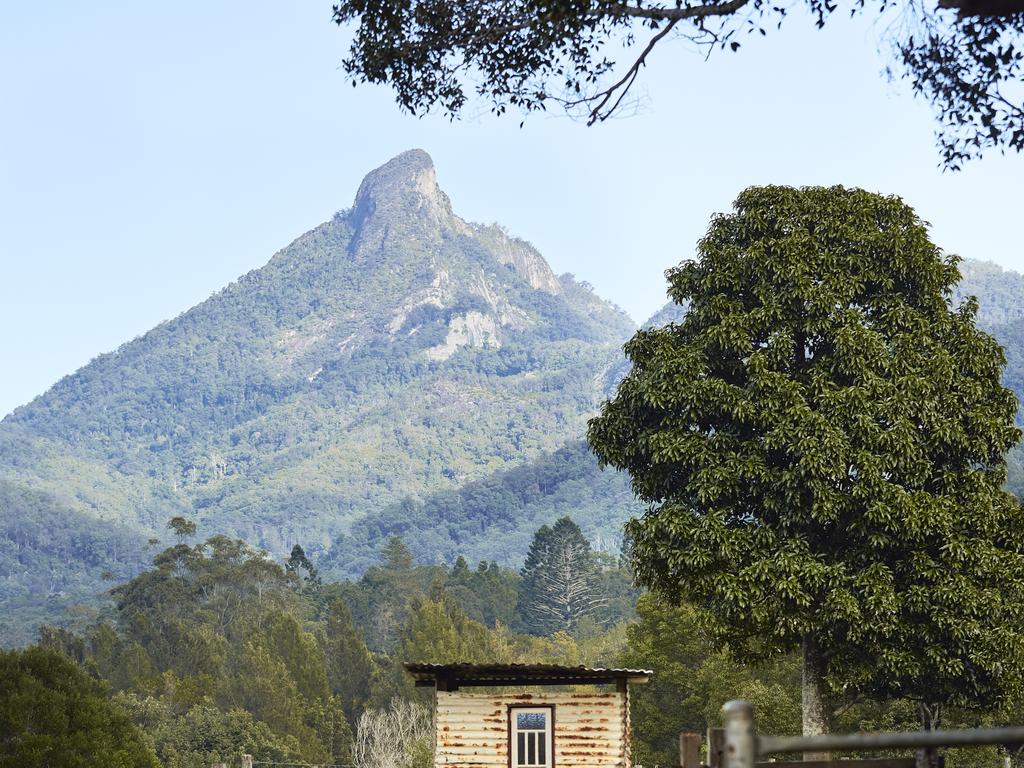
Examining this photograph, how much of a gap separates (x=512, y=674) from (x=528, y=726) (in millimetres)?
1640

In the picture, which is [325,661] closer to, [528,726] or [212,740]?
[212,740]

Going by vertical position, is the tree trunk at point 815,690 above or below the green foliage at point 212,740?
above

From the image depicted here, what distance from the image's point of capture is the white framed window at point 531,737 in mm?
22656

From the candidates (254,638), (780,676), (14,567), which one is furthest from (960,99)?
(14,567)

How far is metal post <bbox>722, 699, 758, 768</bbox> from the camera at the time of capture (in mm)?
4547

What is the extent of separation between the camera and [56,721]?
3172cm

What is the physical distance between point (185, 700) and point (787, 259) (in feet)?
149

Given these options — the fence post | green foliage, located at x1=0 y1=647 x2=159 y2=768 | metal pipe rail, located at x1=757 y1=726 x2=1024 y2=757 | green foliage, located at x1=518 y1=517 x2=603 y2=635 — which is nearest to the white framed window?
green foliage, located at x1=0 y1=647 x2=159 y2=768

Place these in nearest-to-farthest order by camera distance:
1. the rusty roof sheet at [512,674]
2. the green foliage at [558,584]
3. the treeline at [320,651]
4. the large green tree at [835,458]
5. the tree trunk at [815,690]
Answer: the large green tree at [835,458], the rusty roof sheet at [512,674], the tree trunk at [815,690], the treeline at [320,651], the green foliage at [558,584]

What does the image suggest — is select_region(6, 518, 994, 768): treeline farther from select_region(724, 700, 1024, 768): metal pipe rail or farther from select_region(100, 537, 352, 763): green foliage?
select_region(724, 700, 1024, 768): metal pipe rail

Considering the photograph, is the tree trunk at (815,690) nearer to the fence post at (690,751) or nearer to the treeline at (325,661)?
the treeline at (325,661)

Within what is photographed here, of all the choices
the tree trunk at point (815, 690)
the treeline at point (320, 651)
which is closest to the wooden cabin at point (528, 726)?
the tree trunk at point (815, 690)

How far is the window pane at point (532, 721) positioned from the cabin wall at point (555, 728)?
0.20m

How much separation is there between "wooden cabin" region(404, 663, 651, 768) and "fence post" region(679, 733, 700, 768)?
1451 cm
